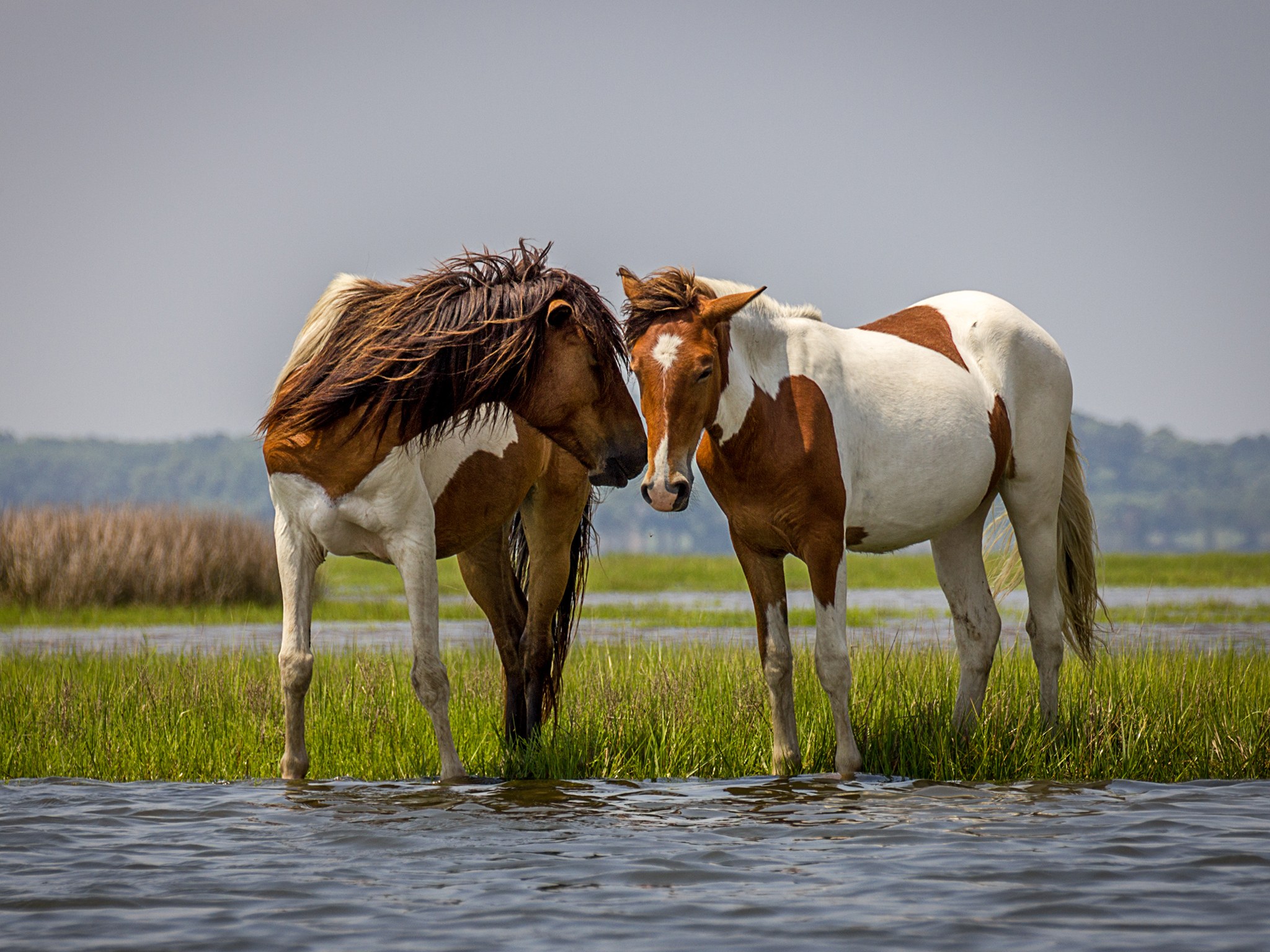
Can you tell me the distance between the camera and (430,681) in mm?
6332

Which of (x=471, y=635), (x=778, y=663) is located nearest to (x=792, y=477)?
(x=778, y=663)

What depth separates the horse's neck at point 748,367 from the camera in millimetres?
6414

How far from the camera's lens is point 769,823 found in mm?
5516

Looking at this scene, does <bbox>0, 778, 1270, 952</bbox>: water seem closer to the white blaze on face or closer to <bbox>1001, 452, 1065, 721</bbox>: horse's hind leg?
<bbox>1001, 452, 1065, 721</bbox>: horse's hind leg

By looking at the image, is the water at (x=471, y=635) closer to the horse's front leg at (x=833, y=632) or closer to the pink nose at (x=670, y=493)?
the horse's front leg at (x=833, y=632)

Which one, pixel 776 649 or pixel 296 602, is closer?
pixel 296 602

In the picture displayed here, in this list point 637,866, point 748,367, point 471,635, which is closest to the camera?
point 637,866

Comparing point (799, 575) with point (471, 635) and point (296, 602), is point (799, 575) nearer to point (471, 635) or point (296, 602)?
point (471, 635)

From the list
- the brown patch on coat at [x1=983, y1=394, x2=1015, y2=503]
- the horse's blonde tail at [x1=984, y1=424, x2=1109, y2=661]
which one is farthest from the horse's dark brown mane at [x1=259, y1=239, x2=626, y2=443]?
the horse's blonde tail at [x1=984, y1=424, x2=1109, y2=661]

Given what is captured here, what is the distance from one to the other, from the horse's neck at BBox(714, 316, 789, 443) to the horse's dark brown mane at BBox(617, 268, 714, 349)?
336 millimetres

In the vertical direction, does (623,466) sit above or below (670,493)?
above

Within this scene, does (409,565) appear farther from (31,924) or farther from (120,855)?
(31,924)

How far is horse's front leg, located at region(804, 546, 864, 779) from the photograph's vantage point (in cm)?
638

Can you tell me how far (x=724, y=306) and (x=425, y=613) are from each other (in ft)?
7.08
